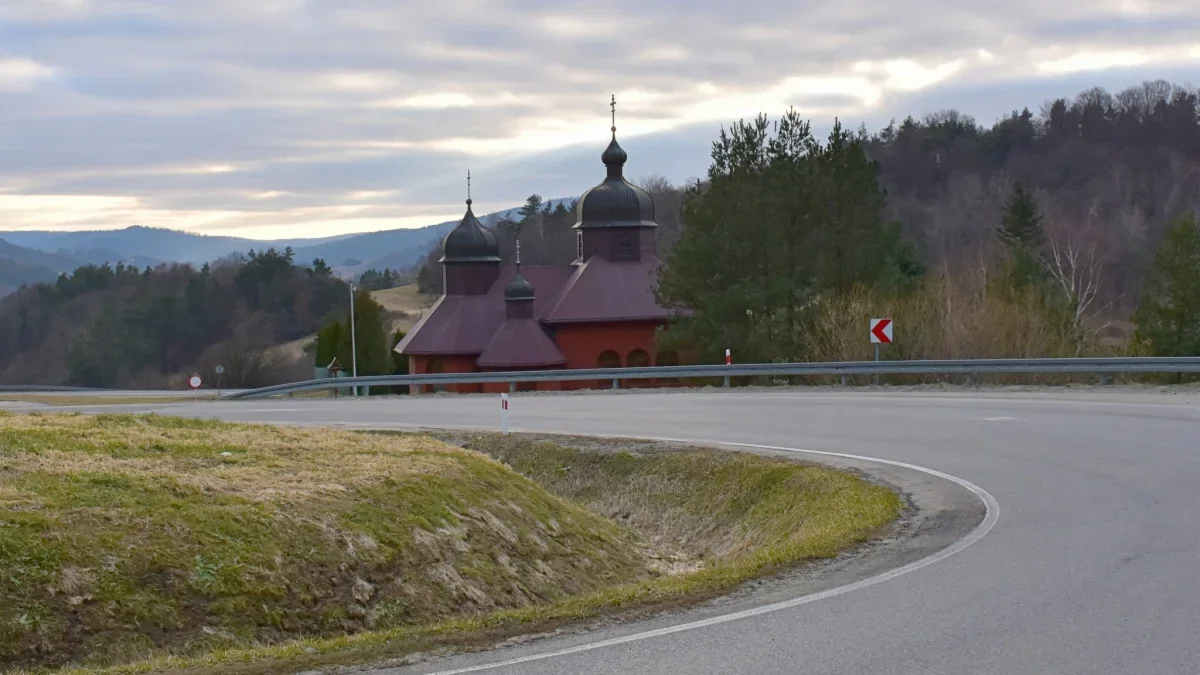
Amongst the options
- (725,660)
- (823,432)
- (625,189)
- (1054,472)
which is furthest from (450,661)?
(625,189)

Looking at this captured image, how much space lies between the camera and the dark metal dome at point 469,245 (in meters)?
62.8

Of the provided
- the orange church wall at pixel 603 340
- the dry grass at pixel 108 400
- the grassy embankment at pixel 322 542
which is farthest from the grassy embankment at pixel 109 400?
the grassy embankment at pixel 322 542

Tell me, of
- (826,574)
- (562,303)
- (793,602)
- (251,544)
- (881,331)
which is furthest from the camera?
(562,303)

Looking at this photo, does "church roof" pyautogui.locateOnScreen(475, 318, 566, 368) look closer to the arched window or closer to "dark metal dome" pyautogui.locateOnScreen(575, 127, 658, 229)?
the arched window

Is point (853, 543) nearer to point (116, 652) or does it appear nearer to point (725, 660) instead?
point (725, 660)

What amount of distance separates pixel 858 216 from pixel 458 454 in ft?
93.9

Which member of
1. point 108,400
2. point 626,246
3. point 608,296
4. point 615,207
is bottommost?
point 108,400

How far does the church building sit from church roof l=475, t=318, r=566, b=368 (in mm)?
43

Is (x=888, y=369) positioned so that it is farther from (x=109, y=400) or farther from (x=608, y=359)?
(x=109, y=400)

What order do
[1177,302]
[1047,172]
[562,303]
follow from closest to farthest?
[1177,302] < [562,303] < [1047,172]

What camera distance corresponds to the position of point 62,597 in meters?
9.20

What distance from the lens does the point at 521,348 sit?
56.3 m

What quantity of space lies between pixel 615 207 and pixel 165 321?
70674 millimetres

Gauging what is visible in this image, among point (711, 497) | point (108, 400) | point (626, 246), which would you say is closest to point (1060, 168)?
point (626, 246)
